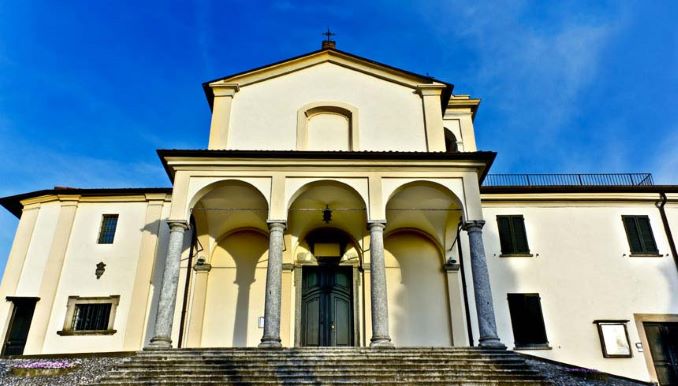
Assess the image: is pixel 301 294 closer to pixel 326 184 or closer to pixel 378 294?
pixel 326 184

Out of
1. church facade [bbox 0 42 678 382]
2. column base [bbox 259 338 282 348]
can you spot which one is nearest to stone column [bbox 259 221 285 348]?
column base [bbox 259 338 282 348]

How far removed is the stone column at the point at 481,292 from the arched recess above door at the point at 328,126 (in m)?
4.58

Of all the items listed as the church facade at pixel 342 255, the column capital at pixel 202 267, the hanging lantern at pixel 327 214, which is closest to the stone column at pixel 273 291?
the church facade at pixel 342 255

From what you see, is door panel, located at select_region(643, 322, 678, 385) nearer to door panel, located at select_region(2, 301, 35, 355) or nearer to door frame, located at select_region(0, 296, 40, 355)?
door frame, located at select_region(0, 296, 40, 355)

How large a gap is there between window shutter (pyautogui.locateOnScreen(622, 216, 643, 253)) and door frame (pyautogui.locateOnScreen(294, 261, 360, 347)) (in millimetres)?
9213

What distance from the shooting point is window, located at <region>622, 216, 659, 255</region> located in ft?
52.7

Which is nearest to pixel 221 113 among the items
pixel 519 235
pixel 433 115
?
pixel 433 115

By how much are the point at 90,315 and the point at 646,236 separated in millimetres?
18198

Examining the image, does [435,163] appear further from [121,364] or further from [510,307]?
[121,364]

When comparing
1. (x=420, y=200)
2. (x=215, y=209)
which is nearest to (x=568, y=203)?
(x=420, y=200)

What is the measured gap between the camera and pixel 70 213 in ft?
53.2

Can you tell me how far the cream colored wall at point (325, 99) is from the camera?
1523cm

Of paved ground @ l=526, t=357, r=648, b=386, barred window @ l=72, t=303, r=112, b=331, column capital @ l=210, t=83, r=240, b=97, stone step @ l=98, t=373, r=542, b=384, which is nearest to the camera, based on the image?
stone step @ l=98, t=373, r=542, b=384

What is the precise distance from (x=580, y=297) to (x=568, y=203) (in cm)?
327
